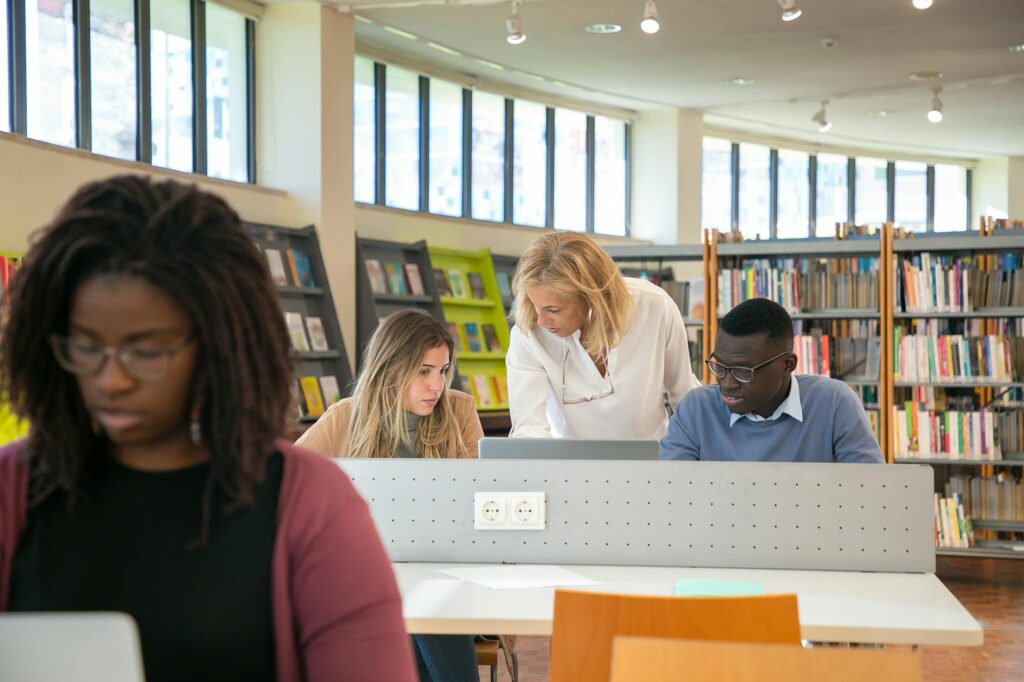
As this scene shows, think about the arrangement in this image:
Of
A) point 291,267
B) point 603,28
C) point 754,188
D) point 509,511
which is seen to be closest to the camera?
point 509,511

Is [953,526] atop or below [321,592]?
below

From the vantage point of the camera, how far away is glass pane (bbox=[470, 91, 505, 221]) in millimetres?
10578

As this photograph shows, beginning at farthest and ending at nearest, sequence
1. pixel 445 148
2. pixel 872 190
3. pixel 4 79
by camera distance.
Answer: pixel 872 190
pixel 445 148
pixel 4 79

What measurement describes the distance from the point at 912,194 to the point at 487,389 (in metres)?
7.10

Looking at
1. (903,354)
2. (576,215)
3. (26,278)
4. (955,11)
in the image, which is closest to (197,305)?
(26,278)

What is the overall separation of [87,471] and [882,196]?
46.2 ft

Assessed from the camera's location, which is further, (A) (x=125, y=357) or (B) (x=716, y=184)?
(B) (x=716, y=184)

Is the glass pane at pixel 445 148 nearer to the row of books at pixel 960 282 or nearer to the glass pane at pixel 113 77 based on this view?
the glass pane at pixel 113 77

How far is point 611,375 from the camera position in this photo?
3521 millimetres

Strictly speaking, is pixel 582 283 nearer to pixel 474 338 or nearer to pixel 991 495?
pixel 991 495

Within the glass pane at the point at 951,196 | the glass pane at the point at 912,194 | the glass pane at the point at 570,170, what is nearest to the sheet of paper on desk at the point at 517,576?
the glass pane at the point at 570,170

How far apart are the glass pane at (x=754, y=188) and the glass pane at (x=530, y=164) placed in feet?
9.29

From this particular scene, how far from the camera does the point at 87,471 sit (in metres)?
1.16

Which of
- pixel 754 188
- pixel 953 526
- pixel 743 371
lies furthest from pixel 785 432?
pixel 754 188
